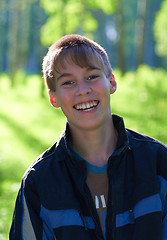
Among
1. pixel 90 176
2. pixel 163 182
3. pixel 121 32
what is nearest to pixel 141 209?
pixel 163 182

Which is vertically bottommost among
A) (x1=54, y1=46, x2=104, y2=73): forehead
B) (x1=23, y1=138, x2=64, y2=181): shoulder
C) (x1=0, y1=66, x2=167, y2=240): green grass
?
(x1=23, y1=138, x2=64, y2=181): shoulder

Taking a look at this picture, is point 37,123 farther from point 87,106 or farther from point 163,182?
point 163,182

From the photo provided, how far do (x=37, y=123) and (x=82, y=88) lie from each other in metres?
6.70

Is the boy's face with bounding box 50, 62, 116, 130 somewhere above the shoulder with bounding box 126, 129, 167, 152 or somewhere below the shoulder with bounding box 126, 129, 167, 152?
above

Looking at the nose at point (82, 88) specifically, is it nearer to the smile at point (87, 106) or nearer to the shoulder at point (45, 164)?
the smile at point (87, 106)

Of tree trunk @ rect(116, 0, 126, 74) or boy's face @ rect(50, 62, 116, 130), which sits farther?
tree trunk @ rect(116, 0, 126, 74)

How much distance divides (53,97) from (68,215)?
92 cm

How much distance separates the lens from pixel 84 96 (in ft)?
8.17

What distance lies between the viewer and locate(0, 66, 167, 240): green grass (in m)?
5.48

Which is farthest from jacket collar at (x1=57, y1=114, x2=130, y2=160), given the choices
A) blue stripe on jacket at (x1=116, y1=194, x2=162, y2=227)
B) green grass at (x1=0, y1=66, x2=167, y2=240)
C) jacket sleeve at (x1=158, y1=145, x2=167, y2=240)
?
green grass at (x1=0, y1=66, x2=167, y2=240)

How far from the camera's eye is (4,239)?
12.3 ft

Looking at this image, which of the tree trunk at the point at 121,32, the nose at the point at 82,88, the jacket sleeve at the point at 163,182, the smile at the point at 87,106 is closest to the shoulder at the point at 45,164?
the smile at the point at 87,106

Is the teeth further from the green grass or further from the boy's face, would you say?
the green grass

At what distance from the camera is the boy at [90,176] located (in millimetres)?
2309
